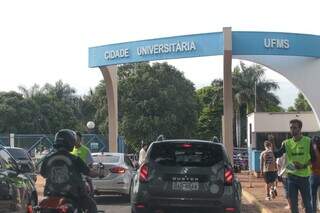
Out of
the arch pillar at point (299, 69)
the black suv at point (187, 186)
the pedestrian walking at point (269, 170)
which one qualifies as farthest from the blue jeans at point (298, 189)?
the arch pillar at point (299, 69)

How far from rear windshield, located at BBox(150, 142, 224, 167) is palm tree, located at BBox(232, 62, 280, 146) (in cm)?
5804

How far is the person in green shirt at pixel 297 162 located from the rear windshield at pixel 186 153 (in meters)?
1.03

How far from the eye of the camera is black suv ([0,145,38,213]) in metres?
7.89

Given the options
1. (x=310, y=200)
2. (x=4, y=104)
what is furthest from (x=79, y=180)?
(x=4, y=104)

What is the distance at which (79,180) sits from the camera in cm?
714

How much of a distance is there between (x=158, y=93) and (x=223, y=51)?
33673mm

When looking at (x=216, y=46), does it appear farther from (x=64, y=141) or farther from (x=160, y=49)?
(x=64, y=141)

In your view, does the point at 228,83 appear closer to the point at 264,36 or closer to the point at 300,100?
the point at 264,36

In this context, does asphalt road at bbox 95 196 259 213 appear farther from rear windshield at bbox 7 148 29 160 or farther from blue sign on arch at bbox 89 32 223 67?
blue sign on arch at bbox 89 32 223 67

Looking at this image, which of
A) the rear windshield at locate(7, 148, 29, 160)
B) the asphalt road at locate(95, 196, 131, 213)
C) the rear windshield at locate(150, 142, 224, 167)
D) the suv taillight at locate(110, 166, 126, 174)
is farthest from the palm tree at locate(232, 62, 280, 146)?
the rear windshield at locate(150, 142, 224, 167)

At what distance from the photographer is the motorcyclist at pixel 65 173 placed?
7.07 metres

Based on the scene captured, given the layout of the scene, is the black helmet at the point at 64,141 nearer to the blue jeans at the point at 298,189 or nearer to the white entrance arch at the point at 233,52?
the blue jeans at the point at 298,189

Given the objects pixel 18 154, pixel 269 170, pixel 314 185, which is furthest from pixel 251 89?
pixel 314 185

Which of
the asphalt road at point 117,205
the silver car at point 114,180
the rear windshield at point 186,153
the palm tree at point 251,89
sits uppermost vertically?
the palm tree at point 251,89
